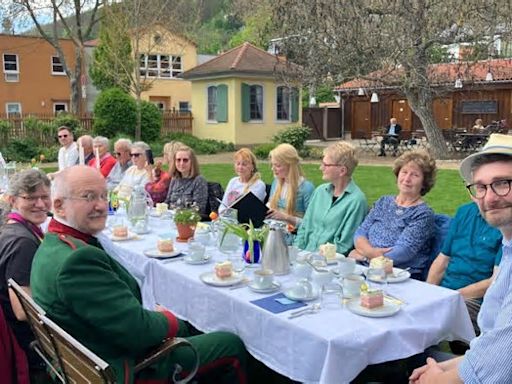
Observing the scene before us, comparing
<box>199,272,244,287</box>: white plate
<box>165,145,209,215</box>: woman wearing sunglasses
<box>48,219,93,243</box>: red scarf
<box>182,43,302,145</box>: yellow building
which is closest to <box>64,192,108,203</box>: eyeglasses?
<box>48,219,93,243</box>: red scarf

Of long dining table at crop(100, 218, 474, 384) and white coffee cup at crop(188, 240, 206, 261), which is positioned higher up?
white coffee cup at crop(188, 240, 206, 261)

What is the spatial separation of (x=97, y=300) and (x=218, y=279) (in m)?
0.91

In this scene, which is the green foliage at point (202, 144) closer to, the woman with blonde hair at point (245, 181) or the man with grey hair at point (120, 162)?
the man with grey hair at point (120, 162)

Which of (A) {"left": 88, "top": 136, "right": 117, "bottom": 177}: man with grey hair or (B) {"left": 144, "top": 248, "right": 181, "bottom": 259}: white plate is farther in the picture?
(A) {"left": 88, "top": 136, "right": 117, "bottom": 177}: man with grey hair

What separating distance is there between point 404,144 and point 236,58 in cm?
779

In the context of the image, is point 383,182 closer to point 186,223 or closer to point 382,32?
point 382,32

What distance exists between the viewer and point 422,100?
16188 millimetres

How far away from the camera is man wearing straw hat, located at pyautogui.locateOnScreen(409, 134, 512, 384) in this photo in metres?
1.60

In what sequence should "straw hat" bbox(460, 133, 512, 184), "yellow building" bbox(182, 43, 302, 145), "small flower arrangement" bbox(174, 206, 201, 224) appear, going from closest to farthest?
"straw hat" bbox(460, 133, 512, 184), "small flower arrangement" bbox(174, 206, 201, 224), "yellow building" bbox(182, 43, 302, 145)

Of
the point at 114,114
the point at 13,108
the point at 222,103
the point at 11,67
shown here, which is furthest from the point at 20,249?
the point at 11,67

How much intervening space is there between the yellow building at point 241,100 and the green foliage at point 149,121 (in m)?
2.91

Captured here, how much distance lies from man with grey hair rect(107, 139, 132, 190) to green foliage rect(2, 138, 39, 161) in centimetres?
1133

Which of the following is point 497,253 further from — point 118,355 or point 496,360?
point 118,355

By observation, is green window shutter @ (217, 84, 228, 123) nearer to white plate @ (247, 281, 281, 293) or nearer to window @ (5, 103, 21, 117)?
window @ (5, 103, 21, 117)
